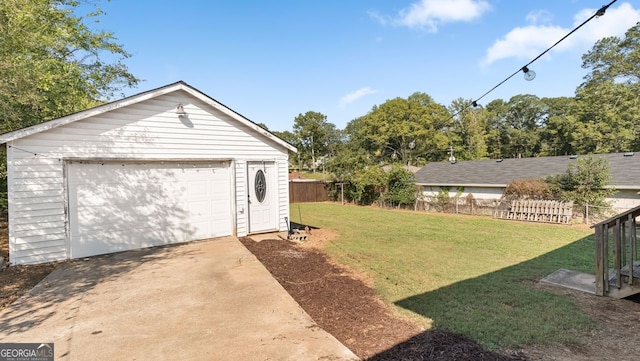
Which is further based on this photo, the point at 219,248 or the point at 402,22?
the point at 402,22

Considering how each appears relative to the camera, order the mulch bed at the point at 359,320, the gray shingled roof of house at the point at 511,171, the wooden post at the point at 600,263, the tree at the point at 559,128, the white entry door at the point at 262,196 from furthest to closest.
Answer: the tree at the point at 559,128, the gray shingled roof of house at the point at 511,171, the white entry door at the point at 262,196, the wooden post at the point at 600,263, the mulch bed at the point at 359,320

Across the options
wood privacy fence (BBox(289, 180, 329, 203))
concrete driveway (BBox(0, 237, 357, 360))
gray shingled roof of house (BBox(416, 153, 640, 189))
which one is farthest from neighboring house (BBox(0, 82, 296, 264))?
wood privacy fence (BBox(289, 180, 329, 203))

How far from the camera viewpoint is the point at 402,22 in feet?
40.7

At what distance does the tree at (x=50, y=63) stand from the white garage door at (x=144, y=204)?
117 inches

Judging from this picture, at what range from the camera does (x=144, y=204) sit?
24.5 feet

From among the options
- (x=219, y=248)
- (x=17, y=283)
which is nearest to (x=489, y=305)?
(x=219, y=248)

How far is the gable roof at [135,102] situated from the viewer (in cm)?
601

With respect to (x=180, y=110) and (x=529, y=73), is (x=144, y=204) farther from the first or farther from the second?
(x=529, y=73)

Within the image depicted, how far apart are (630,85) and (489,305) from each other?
122ft

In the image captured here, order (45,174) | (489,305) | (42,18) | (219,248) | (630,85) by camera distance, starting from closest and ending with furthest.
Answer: (489,305) < (45,174) < (219,248) < (42,18) < (630,85)

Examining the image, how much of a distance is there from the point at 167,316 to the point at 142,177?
4678mm

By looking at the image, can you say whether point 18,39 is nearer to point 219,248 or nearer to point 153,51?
point 153,51

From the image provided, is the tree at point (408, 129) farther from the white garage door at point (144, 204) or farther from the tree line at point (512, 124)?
the white garage door at point (144, 204)

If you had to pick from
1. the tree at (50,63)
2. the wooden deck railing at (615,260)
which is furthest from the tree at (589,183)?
the tree at (50,63)
